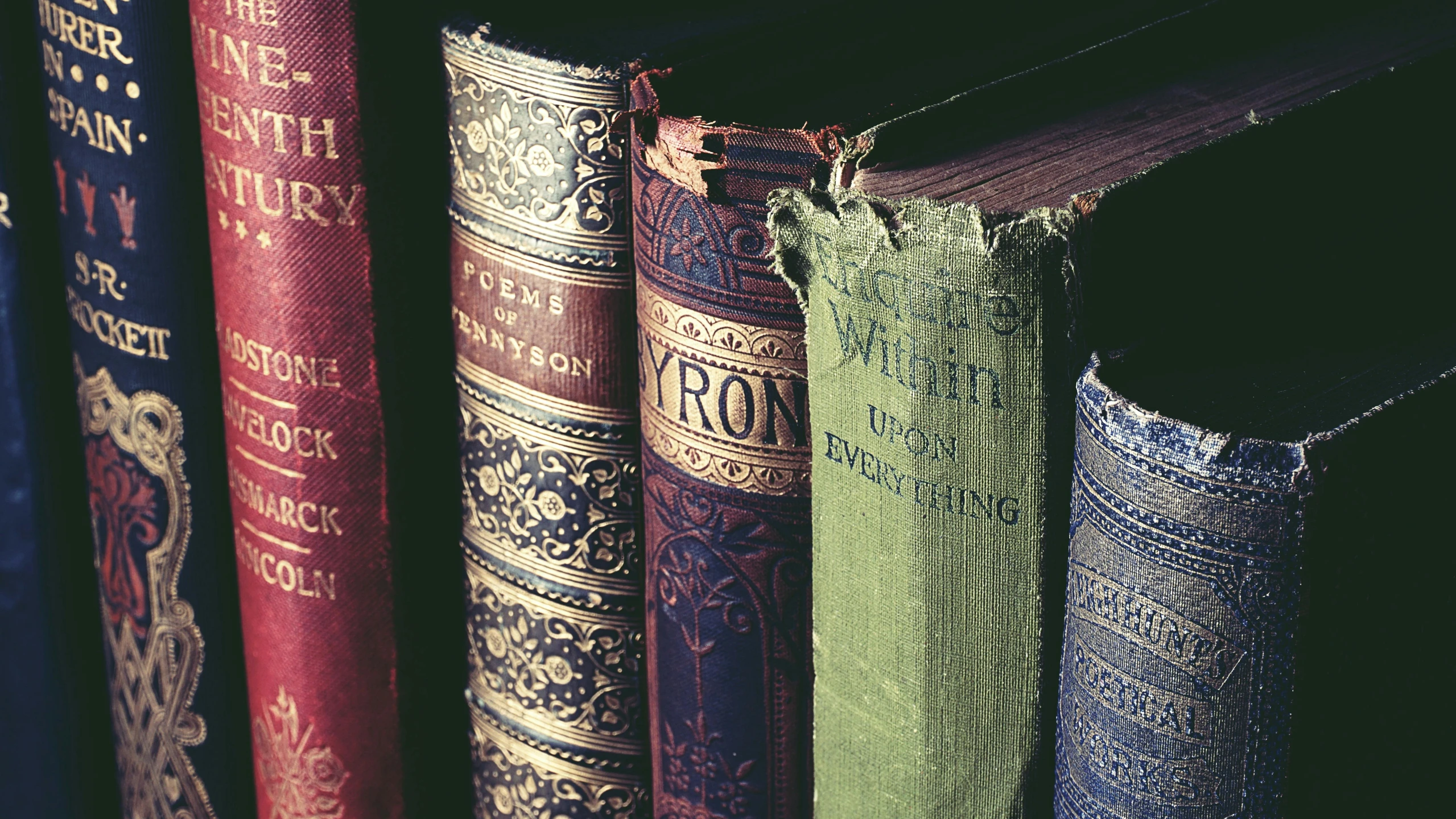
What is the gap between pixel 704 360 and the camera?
20.8 inches

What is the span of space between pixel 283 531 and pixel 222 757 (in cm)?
16

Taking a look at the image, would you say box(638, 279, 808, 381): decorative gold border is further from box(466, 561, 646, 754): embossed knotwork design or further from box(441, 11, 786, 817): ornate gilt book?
box(466, 561, 646, 754): embossed knotwork design

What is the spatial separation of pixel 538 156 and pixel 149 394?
242 mm

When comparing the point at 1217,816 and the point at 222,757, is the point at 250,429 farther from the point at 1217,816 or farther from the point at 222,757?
the point at 1217,816

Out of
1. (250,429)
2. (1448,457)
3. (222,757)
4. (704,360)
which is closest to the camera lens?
(1448,457)

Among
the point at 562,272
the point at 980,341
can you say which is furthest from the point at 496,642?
the point at 980,341

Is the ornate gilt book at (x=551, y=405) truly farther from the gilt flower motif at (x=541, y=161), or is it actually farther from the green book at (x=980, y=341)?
the green book at (x=980, y=341)

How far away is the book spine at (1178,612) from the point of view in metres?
0.40

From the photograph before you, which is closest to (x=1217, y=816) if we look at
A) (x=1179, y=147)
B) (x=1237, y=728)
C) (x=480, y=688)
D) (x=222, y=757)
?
(x=1237, y=728)

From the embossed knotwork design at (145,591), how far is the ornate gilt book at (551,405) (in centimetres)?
15

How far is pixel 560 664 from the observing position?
0.66 m

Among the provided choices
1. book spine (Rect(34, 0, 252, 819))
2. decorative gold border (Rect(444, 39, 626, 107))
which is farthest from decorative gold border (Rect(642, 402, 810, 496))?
book spine (Rect(34, 0, 252, 819))

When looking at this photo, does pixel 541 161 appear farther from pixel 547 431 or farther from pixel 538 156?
pixel 547 431

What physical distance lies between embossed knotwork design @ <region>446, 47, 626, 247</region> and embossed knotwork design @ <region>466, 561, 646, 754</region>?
0.16 meters
